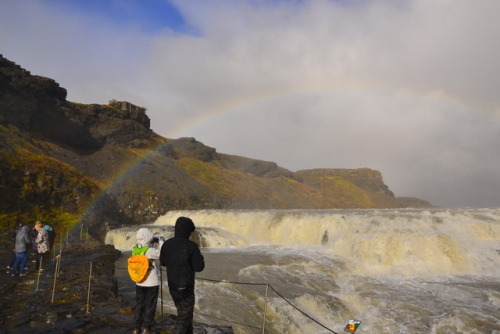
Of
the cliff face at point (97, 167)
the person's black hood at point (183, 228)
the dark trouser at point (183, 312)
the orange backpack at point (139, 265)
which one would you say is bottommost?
the dark trouser at point (183, 312)

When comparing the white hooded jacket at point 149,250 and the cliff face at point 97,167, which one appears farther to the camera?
the cliff face at point 97,167

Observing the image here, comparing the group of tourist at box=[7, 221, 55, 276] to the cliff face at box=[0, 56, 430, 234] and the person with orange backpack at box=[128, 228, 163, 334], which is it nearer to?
the person with orange backpack at box=[128, 228, 163, 334]

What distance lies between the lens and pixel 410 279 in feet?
54.5

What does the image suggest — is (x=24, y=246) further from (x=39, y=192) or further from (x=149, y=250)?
(x=39, y=192)

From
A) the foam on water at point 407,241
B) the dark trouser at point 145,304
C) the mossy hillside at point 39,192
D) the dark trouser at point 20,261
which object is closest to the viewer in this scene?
the dark trouser at point 145,304

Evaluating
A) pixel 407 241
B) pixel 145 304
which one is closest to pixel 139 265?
pixel 145 304

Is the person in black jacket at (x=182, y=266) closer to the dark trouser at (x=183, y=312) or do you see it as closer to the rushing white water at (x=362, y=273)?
the dark trouser at (x=183, y=312)

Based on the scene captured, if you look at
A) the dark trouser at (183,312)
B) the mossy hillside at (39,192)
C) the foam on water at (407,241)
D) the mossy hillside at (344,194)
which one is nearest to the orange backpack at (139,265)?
the dark trouser at (183,312)

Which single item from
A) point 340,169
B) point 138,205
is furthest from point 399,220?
point 340,169

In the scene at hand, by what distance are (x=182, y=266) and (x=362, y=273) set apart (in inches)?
607

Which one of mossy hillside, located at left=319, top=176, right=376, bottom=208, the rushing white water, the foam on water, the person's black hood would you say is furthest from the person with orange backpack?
mossy hillside, located at left=319, top=176, right=376, bottom=208

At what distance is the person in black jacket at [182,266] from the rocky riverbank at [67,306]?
1.94 meters

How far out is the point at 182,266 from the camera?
4957 mm

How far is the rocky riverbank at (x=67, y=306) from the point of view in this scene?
6.94 meters
